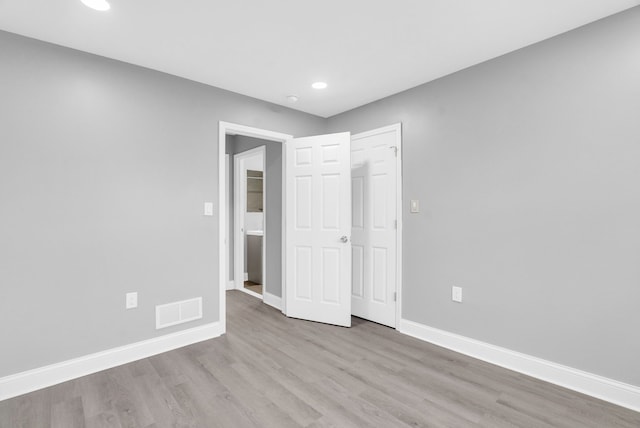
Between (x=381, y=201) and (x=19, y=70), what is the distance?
312 cm

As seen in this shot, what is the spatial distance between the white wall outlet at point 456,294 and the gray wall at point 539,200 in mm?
54

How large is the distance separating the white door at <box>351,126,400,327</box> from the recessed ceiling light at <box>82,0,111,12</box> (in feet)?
8.11

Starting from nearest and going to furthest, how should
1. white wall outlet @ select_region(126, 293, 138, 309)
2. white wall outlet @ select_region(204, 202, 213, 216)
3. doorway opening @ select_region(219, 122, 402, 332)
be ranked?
white wall outlet @ select_region(126, 293, 138, 309), white wall outlet @ select_region(204, 202, 213, 216), doorway opening @ select_region(219, 122, 402, 332)

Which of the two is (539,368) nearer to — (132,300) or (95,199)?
(132,300)

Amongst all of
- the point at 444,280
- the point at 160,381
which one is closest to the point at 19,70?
the point at 160,381

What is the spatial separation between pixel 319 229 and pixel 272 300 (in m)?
1.28

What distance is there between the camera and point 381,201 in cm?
341

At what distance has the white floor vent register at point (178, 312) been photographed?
275cm

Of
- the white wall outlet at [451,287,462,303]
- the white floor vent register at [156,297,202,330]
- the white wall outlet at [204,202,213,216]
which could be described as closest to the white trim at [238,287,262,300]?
the white floor vent register at [156,297,202,330]

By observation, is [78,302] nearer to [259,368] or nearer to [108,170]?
[108,170]

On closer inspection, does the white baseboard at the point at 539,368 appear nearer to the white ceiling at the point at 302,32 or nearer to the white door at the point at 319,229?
the white door at the point at 319,229

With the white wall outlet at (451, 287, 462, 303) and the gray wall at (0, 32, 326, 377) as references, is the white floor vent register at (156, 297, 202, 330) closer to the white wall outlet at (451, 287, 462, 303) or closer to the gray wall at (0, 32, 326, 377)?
the gray wall at (0, 32, 326, 377)

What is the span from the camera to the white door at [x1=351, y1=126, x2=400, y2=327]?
3.31 meters

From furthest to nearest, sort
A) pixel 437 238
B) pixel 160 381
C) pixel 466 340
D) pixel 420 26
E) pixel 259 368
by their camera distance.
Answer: pixel 437 238 → pixel 466 340 → pixel 259 368 → pixel 160 381 → pixel 420 26
